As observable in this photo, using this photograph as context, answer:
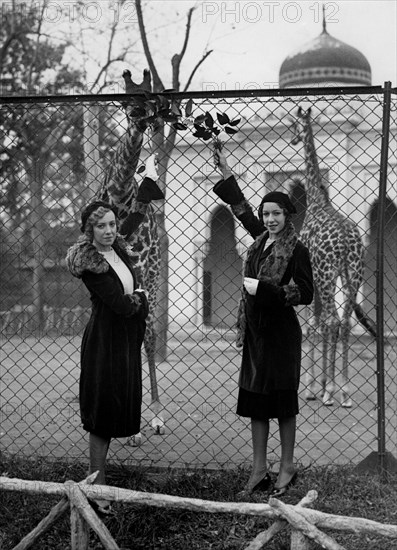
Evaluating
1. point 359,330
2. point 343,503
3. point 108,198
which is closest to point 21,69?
point 359,330

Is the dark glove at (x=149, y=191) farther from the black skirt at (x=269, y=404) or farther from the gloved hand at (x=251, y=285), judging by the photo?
the black skirt at (x=269, y=404)

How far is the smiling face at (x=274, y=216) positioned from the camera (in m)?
4.54

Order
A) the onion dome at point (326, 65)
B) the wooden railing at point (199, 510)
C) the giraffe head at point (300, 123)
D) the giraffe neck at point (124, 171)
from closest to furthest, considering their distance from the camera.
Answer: the wooden railing at point (199, 510)
the giraffe neck at point (124, 171)
the giraffe head at point (300, 123)
the onion dome at point (326, 65)

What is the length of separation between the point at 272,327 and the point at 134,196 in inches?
73.2

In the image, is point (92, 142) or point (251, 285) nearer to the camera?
point (251, 285)

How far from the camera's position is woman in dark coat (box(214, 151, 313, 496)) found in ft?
14.8

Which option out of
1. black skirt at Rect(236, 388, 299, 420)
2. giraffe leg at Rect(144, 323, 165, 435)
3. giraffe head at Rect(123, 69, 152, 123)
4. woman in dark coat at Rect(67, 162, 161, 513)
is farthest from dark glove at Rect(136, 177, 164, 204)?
giraffe leg at Rect(144, 323, 165, 435)

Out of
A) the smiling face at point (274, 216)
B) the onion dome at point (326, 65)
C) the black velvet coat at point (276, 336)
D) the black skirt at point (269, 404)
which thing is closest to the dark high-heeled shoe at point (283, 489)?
the black skirt at point (269, 404)

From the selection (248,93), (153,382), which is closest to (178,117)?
(248,93)

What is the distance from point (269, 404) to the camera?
183 inches

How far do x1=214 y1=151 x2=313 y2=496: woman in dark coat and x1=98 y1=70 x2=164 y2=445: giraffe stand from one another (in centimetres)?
73

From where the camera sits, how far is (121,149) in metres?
5.67

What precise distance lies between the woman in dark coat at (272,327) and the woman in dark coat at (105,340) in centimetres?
67

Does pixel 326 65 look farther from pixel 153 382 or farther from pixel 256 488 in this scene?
pixel 256 488
